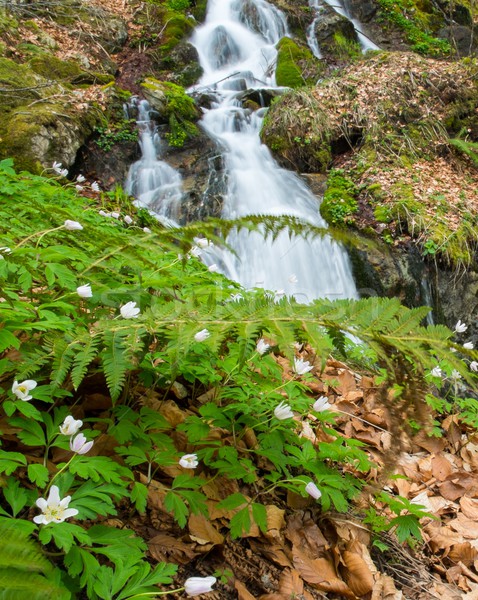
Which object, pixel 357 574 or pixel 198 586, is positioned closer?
pixel 198 586

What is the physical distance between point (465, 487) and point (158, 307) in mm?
2595

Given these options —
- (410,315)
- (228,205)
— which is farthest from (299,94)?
(410,315)

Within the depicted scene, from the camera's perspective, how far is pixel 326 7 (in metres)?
14.4

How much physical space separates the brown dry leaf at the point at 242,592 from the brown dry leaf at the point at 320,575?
0.28m

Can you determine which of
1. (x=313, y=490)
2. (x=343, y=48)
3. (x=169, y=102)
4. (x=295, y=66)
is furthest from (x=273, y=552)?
(x=343, y=48)

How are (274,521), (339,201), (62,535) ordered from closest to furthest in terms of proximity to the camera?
1. (62,535)
2. (274,521)
3. (339,201)

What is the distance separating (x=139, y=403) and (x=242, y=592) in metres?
0.89

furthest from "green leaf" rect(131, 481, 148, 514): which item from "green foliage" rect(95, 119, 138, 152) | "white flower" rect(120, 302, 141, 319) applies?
"green foliage" rect(95, 119, 138, 152)

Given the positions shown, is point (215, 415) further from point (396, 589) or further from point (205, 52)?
point (205, 52)

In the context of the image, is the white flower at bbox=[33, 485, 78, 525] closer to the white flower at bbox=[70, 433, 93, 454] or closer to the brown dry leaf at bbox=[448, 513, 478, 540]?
the white flower at bbox=[70, 433, 93, 454]

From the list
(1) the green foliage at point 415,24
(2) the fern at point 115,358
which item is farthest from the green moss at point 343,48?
(2) the fern at point 115,358

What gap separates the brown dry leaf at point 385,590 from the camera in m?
1.83

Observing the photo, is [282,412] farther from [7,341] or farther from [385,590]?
[7,341]

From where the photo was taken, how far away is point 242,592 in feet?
5.09
